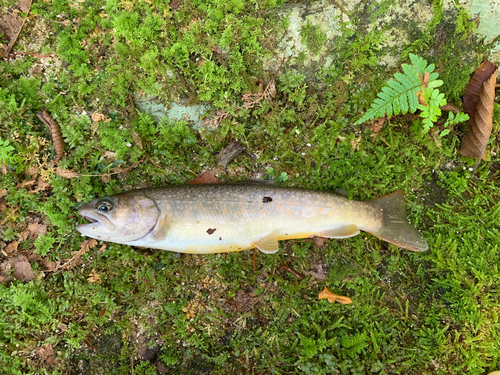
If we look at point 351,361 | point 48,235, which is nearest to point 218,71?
point 48,235

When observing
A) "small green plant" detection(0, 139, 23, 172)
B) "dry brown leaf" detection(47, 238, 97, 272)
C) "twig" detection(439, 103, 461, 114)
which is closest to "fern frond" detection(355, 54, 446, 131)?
"twig" detection(439, 103, 461, 114)

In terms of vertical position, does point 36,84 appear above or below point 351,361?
above

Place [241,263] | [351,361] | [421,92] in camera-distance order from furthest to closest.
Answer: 1. [241,263]
2. [351,361]
3. [421,92]

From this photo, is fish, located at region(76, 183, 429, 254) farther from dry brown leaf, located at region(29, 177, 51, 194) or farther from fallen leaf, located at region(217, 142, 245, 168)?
dry brown leaf, located at region(29, 177, 51, 194)

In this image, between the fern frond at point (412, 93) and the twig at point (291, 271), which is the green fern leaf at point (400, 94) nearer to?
the fern frond at point (412, 93)

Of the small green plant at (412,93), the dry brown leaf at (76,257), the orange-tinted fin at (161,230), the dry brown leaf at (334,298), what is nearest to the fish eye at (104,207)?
the orange-tinted fin at (161,230)

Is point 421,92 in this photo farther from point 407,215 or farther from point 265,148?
point 265,148

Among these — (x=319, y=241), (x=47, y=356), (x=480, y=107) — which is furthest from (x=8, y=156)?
(x=480, y=107)
